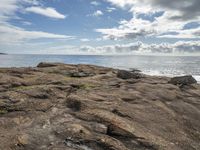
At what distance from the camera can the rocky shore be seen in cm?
1099

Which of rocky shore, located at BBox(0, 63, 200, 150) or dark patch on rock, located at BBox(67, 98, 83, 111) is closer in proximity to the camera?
rocky shore, located at BBox(0, 63, 200, 150)

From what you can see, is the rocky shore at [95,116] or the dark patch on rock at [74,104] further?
the dark patch on rock at [74,104]

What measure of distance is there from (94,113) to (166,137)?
3.53 m

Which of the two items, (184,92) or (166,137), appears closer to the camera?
(166,137)

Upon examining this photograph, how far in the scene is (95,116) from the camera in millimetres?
12992

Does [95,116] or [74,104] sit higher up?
[74,104]

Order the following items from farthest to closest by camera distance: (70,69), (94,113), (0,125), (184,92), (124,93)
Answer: (70,69), (184,92), (124,93), (94,113), (0,125)

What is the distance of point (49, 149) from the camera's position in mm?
10148

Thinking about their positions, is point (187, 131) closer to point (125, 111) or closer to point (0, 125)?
point (125, 111)

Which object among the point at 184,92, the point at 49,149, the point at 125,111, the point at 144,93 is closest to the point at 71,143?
the point at 49,149

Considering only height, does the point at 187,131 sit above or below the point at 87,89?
below

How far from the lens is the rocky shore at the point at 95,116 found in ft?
36.1

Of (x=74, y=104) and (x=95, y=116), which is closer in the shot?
(x=95, y=116)

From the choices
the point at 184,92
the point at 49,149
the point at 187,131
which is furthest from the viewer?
the point at 184,92
